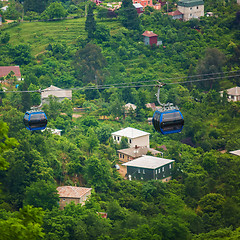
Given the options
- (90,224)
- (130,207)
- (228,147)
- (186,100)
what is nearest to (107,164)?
(130,207)

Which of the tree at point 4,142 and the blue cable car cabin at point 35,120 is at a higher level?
the tree at point 4,142

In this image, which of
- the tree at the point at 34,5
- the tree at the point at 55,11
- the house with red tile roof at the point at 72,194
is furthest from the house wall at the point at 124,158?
the tree at the point at 34,5

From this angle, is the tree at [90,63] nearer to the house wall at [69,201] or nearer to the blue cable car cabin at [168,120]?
the house wall at [69,201]

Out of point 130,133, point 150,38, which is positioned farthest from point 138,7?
point 130,133

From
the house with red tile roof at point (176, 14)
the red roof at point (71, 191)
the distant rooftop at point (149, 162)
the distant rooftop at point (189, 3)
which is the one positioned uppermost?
the distant rooftop at point (189, 3)

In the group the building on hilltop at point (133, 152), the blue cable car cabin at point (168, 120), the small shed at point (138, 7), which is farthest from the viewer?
the small shed at point (138, 7)

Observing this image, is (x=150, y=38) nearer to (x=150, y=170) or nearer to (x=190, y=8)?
(x=190, y=8)
